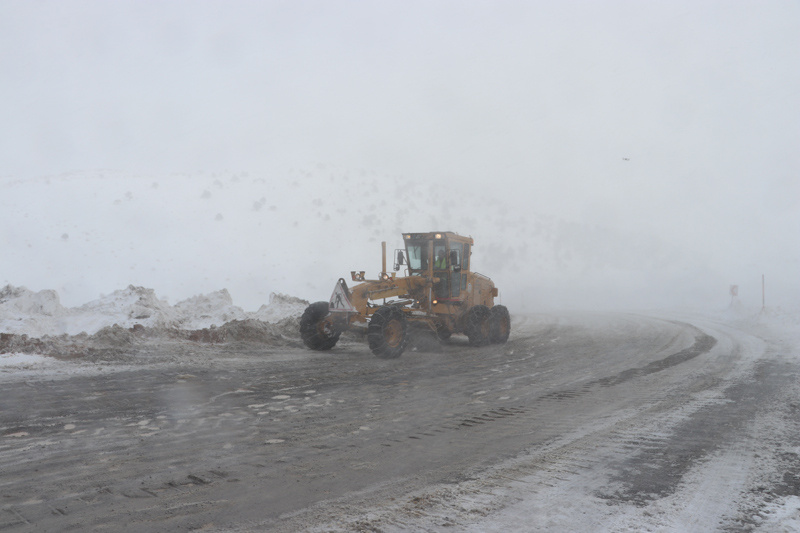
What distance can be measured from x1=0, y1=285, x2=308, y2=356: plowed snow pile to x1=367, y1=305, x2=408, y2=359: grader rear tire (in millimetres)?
3212

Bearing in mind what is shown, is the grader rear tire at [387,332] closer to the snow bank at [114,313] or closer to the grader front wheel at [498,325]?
the grader front wheel at [498,325]

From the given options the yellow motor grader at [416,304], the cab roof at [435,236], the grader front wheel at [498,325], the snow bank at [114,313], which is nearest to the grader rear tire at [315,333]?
the yellow motor grader at [416,304]

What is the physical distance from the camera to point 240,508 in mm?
3887

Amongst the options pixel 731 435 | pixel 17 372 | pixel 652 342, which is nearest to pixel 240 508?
pixel 731 435

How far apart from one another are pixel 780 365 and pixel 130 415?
11.4 meters

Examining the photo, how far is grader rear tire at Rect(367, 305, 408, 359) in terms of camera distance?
11.9m

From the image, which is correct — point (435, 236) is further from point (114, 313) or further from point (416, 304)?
point (114, 313)

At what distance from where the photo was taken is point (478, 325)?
1495 cm

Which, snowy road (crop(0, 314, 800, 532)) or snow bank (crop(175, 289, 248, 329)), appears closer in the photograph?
snowy road (crop(0, 314, 800, 532))

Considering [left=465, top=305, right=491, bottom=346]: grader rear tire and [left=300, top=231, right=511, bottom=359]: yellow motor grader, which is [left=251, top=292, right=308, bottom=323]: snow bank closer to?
[left=300, top=231, right=511, bottom=359]: yellow motor grader

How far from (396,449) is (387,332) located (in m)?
6.82

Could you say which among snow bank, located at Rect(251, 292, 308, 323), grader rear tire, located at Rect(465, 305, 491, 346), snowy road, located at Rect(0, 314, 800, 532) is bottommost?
snowy road, located at Rect(0, 314, 800, 532)

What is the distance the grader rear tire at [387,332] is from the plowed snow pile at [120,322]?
3.21 metres

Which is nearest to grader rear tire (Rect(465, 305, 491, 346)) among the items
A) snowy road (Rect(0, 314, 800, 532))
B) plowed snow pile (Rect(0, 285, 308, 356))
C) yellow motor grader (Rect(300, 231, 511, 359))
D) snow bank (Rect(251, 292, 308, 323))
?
yellow motor grader (Rect(300, 231, 511, 359))
